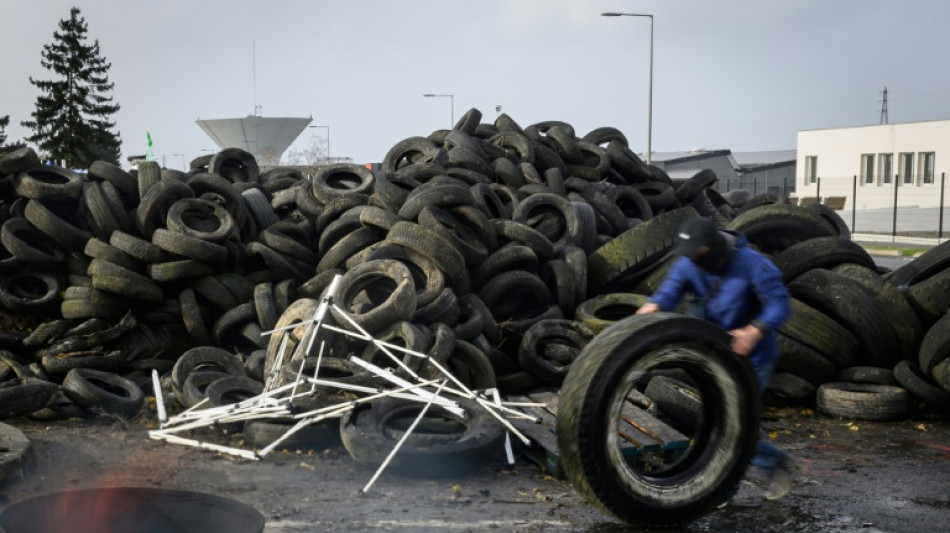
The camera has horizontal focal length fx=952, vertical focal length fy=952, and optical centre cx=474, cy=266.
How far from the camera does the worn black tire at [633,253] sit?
10750 millimetres

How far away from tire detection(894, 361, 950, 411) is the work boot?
10.8 ft

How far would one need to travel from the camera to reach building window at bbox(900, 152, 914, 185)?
53656 millimetres

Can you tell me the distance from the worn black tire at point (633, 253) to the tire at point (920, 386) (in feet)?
9.13

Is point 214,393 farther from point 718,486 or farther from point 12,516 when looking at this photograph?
point 718,486

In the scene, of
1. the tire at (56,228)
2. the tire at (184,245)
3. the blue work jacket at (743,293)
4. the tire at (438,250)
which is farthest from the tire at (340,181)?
the blue work jacket at (743,293)

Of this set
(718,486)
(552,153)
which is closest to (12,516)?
(718,486)

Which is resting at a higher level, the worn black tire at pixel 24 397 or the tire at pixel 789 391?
the worn black tire at pixel 24 397

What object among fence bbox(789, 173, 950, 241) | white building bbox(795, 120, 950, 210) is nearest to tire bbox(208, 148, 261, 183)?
fence bbox(789, 173, 950, 241)

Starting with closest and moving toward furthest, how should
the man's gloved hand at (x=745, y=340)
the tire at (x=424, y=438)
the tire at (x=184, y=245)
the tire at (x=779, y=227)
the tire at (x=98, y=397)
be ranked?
1. the man's gloved hand at (x=745, y=340)
2. the tire at (x=424, y=438)
3. the tire at (x=98, y=397)
4. the tire at (x=184, y=245)
5. the tire at (x=779, y=227)

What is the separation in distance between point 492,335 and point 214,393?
2933 millimetres

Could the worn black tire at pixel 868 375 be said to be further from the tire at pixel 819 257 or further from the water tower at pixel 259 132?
the water tower at pixel 259 132

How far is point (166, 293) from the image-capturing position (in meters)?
10.9

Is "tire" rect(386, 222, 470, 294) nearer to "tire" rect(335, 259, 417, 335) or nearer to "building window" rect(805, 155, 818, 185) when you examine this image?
"tire" rect(335, 259, 417, 335)

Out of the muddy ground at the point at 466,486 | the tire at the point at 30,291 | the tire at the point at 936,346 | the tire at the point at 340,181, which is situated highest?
the tire at the point at 340,181
